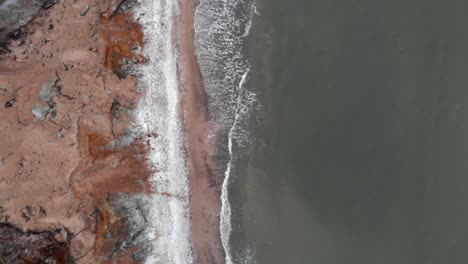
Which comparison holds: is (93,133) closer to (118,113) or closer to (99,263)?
(118,113)

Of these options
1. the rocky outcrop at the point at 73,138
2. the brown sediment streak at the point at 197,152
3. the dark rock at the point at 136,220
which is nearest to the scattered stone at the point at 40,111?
the rocky outcrop at the point at 73,138

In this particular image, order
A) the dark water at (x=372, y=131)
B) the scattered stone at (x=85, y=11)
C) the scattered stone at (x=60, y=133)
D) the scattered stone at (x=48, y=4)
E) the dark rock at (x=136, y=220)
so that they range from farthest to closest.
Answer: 1. the dark water at (x=372, y=131)
2. the dark rock at (x=136, y=220)
3. the scattered stone at (x=85, y=11)
4. the scattered stone at (x=48, y=4)
5. the scattered stone at (x=60, y=133)

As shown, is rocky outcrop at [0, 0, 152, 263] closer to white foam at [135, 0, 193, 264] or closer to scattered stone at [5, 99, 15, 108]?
scattered stone at [5, 99, 15, 108]

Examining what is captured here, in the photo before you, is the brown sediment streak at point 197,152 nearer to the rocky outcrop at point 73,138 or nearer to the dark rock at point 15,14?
the rocky outcrop at point 73,138

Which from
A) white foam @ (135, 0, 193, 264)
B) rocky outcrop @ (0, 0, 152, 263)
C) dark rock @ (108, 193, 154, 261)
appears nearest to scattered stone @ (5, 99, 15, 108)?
rocky outcrop @ (0, 0, 152, 263)

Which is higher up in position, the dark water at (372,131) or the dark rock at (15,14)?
the dark rock at (15,14)

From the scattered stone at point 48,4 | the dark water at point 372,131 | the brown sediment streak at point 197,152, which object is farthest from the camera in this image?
the brown sediment streak at point 197,152
